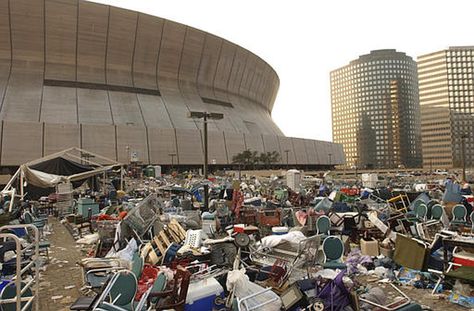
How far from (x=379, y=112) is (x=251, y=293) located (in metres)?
135

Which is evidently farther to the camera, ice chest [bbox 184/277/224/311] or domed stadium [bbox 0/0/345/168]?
domed stadium [bbox 0/0/345/168]

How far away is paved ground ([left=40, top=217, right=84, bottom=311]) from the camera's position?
6.45 metres

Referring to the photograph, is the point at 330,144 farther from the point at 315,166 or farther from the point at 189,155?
the point at 189,155

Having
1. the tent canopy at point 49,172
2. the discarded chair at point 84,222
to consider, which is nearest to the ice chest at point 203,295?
the discarded chair at point 84,222

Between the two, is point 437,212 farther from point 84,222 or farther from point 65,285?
point 84,222

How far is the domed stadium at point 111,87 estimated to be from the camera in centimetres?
4903

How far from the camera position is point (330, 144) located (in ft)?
259

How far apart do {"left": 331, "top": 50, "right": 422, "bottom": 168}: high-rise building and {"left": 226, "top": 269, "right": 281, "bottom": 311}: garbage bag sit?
122274 mm

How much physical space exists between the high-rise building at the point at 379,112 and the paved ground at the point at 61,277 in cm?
11873

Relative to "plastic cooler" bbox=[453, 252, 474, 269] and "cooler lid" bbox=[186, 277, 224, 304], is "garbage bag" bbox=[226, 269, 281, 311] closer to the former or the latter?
"cooler lid" bbox=[186, 277, 224, 304]

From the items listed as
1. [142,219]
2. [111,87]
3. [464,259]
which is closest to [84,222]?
[142,219]

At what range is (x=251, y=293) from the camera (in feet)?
16.7

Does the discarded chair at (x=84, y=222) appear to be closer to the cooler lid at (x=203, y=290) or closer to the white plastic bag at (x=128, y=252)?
the white plastic bag at (x=128, y=252)

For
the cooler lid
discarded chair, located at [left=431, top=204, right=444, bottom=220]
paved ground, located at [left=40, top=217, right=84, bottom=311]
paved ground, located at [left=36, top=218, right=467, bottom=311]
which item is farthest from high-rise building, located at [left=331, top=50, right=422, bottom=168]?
the cooler lid
